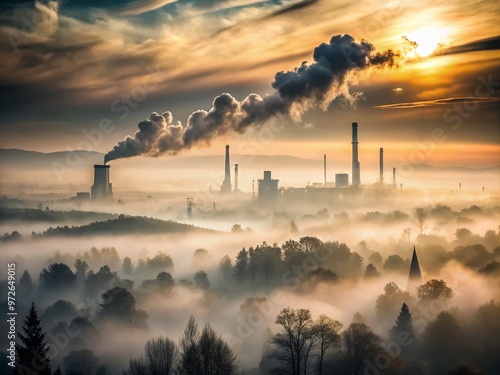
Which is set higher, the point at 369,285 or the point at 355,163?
the point at 355,163

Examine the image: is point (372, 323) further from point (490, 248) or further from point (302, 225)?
point (302, 225)

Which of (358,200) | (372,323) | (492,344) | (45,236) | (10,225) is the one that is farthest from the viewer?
(358,200)

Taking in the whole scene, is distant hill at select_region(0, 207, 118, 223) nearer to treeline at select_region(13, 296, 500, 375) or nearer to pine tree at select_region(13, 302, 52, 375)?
treeline at select_region(13, 296, 500, 375)

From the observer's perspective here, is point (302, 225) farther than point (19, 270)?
Yes

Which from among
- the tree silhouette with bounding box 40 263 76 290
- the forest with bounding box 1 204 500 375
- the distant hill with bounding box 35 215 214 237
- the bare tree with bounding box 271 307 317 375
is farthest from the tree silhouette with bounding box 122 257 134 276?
the bare tree with bounding box 271 307 317 375

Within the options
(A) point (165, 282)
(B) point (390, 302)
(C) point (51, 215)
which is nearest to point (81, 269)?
(A) point (165, 282)

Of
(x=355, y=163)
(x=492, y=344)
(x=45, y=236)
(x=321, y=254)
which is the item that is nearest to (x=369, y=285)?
(x=321, y=254)

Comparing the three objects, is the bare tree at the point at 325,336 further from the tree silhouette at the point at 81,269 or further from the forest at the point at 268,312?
the tree silhouette at the point at 81,269

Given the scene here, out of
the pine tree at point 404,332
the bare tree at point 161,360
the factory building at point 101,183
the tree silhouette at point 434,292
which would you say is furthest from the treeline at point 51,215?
the bare tree at point 161,360
